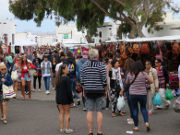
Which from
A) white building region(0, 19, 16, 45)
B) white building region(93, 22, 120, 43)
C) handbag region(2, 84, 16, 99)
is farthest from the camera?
white building region(93, 22, 120, 43)

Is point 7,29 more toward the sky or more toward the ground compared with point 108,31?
more toward the ground

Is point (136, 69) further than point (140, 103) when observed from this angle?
No

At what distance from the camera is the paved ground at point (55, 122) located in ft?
23.3

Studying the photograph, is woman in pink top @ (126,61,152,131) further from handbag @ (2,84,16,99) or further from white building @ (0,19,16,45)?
white building @ (0,19,16,45)

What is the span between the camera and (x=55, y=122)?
8.11m

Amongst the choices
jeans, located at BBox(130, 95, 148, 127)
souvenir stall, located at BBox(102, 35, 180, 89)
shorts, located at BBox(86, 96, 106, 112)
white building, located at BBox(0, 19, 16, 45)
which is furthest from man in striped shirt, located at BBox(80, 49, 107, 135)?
white building, located at BBox(0, 19, 16, 45)

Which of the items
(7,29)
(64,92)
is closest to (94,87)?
Result: (64,92)

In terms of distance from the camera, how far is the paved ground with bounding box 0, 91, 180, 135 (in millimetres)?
7098

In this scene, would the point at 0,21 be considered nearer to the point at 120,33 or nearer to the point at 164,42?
the point at 120,33

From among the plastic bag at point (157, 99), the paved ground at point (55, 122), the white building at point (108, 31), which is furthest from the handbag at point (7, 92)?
the white building at point (108, 31)

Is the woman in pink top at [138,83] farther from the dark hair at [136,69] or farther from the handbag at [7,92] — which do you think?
the handbag at [7,92]

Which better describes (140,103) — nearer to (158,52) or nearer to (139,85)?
(139,85)

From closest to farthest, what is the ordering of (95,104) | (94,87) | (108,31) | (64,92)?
(94,87) < (95,104) < (64,92) < (108,31)

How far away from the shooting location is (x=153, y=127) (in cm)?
739
